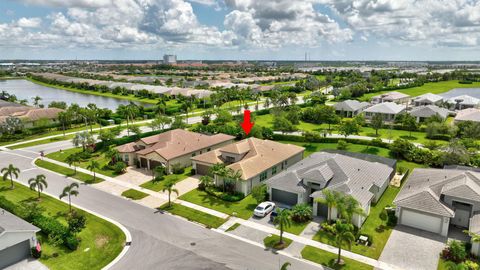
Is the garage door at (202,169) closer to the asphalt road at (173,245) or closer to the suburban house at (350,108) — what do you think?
the asphalt road at (173,245)

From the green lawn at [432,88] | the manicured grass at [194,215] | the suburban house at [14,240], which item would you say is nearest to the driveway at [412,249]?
the manicured grass at [194,215]

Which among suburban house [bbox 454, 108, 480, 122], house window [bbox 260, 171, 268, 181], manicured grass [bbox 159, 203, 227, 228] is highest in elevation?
suburban house [bbox 454, 108, 480, 122]

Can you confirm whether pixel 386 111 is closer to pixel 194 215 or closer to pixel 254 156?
pixel 254 156

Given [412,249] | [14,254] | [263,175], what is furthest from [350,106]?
[14,254]

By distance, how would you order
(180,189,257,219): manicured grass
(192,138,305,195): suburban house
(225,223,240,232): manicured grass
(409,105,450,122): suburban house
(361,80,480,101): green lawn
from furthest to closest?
1. (361,80,480,101): green lawn
2. (409,105,450,122): suburban house
3. (192,138,305,195): suburban house
4. (180,189,257,219): manicured grass
5. (225,223,240,232): manicured grass

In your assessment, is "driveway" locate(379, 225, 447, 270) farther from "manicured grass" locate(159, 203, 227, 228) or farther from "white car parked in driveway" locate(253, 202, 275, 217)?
"manicured grass" locate(159, 203, 227, 228)

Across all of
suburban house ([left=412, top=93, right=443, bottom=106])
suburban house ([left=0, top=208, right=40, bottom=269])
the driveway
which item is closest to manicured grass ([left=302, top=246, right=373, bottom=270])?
the driveway

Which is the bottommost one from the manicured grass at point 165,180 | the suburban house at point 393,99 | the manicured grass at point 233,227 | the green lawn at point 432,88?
the manicured grass at point 233,227
